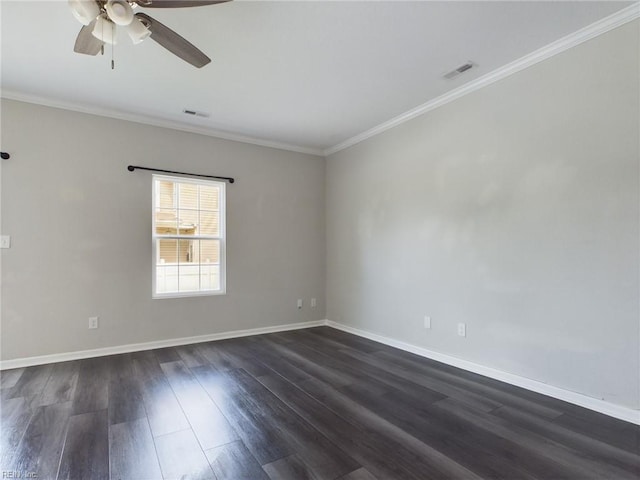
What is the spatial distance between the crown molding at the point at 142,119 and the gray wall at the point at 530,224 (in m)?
1.67

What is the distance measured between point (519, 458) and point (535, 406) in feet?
2.63

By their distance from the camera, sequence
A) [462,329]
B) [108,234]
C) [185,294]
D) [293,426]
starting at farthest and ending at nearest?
[185,294]
[108,234]
[462,329]
[293,426]

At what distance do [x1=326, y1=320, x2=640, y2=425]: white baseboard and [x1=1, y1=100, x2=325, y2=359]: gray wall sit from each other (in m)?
2.04

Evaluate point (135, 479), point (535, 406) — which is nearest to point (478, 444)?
point (535, 406)

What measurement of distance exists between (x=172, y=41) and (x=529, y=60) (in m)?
2.83

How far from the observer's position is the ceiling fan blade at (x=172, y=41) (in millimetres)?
1896

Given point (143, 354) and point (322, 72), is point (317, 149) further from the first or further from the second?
point (143, 354)

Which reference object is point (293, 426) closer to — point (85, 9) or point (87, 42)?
point (85, 9)

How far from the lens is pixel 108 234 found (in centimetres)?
394

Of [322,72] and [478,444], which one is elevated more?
[322,72]

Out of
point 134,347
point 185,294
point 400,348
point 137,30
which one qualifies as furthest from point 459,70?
point 134,347

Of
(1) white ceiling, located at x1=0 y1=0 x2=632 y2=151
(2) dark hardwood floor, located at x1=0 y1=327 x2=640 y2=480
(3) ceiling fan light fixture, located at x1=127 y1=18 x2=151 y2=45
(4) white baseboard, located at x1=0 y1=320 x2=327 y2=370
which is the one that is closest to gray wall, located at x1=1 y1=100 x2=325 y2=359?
(4) white baseboard, located at x1=0 y1=320 x2=327 y2=370

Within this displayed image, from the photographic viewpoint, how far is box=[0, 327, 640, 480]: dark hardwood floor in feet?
6.06

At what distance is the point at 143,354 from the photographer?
3875 mm
